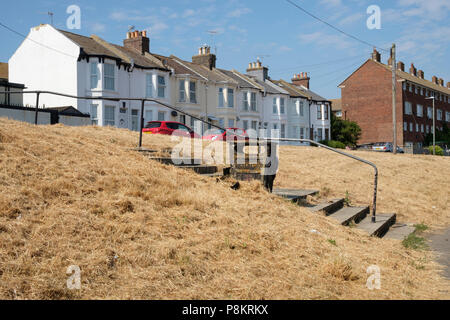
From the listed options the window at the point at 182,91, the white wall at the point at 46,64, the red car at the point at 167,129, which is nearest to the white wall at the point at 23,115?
the red car at the point at 167,129

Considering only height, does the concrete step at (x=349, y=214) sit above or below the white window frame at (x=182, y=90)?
below

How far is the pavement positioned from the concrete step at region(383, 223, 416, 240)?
0.47 metres

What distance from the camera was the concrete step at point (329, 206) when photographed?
909 cm

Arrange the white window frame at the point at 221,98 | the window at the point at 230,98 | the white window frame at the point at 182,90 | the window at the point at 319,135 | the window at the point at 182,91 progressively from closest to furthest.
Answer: the white window frame at the point at 182,90 → the window at the point at 182,91 → the white window frame at the point at 221,98 → the window at the point at 230,98 → the window at the point at 319,135

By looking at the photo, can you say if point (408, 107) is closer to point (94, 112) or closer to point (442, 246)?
point (94, 112)

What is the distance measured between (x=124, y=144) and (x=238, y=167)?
3067mm

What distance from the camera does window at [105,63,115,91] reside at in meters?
30.8

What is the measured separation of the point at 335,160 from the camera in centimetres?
1828

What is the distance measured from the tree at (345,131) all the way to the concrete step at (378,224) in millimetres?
46084

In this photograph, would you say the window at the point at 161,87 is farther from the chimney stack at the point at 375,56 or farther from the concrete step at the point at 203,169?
the chimney stack at the point at 375,56

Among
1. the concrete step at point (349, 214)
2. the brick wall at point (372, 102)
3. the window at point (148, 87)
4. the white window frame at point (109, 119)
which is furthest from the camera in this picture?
the brick wall at point (372, 102)
